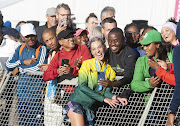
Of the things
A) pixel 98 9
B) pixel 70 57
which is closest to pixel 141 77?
pixel 70 57

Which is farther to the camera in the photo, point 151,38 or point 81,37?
point 81,37

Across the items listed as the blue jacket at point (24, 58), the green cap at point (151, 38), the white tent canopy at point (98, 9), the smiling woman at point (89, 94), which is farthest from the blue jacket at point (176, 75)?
the white tent canopy at point (98, 9)

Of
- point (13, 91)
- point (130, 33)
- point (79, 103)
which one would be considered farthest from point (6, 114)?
point (130, 33)

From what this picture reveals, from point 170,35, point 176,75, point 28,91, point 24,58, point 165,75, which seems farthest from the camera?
point 24,58

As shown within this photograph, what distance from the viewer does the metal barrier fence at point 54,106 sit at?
13.1 feet

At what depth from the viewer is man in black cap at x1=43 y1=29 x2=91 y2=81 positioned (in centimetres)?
427

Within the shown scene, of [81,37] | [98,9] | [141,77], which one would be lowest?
[141,77]

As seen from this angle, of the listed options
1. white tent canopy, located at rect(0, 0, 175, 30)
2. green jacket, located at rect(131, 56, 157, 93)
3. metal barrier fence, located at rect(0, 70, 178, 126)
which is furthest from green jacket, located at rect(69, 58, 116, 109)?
white tent canopy, located at rect(0, 0, 175, 30)

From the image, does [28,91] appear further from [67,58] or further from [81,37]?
[81,37]

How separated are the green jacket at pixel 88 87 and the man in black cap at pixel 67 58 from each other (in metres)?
0.21

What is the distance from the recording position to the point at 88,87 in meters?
4.03

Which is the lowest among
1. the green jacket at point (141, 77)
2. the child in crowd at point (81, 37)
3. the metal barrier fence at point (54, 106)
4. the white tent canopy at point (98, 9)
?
the metal barrier fence at point (54, 106)

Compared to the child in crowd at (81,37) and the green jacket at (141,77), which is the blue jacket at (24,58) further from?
the green jacket at (141,77)

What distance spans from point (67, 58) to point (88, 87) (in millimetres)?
659
